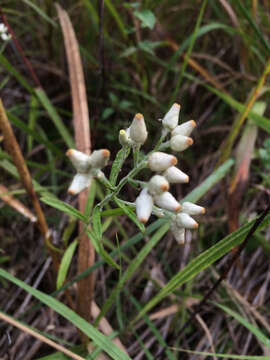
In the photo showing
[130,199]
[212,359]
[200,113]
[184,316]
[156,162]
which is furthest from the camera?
[200,113]

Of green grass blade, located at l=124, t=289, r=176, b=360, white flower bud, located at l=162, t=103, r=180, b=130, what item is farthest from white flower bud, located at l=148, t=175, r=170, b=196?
green grass blade, located at l=124, t=289, r=176, b=360

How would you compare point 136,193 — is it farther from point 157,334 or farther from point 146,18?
point 146,18

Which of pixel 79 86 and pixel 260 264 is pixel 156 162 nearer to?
pixel 79 86

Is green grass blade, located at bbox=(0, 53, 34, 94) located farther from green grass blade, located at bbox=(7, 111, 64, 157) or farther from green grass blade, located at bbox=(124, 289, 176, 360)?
green grass blade, located at bbox=(124, 289, 176, 360)

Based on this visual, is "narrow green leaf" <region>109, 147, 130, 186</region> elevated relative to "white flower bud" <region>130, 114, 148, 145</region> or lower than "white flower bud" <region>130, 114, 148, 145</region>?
lower

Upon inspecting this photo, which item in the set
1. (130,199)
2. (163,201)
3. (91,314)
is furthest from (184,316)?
(163,201)

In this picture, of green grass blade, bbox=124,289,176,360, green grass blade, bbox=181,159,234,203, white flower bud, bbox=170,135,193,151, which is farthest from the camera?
green grass blade, bbox=181,159,234,203
